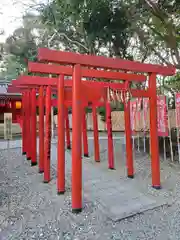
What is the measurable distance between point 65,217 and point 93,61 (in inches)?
106

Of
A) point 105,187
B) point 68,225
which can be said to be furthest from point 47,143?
point 68,225

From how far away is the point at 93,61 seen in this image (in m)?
3.75

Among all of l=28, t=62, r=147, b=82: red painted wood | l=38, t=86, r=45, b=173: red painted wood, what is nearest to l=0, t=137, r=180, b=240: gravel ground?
l=38, t=86, r=45, b=173: red painted wood

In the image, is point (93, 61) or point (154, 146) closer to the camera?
point (93, 61)

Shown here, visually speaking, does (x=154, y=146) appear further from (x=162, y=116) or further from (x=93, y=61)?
(x=93, y=61)

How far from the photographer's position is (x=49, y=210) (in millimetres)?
3680

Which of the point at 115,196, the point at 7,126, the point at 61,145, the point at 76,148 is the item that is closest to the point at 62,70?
the point at 61,145

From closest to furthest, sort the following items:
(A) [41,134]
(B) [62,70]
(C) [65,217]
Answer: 1. (C) [65,217]
2. (B) [62,70]
3. (A) [41,134]

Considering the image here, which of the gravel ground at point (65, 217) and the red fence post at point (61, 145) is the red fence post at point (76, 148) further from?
the red fence post at point (61, 145)

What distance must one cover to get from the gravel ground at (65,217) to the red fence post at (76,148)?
24 cm

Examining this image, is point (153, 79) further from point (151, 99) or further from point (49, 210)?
point (49, 210)

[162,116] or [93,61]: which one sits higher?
[93,61]

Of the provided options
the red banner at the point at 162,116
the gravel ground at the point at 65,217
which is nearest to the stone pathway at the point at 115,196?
the gravel ground at the point at 65,217

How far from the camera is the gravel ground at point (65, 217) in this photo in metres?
3.00
